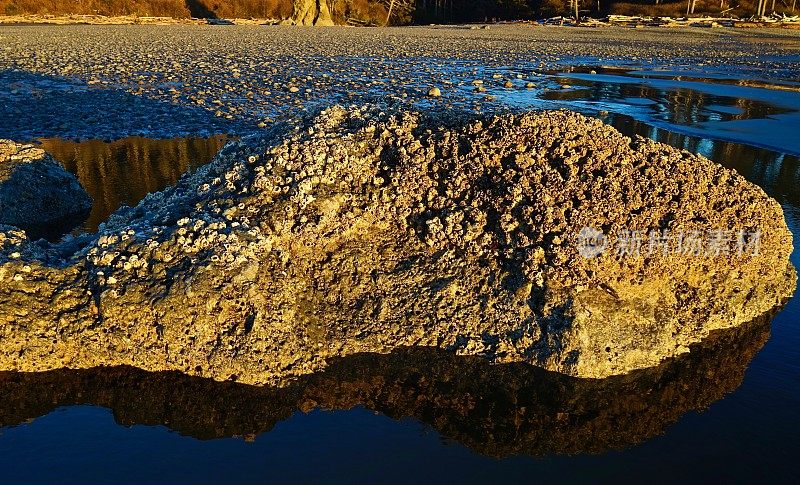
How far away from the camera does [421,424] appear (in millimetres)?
4840

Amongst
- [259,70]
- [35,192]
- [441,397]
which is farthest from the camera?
[259,70]

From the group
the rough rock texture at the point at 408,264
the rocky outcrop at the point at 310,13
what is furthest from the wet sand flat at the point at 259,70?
the rocky outcrop at the point at 310,13

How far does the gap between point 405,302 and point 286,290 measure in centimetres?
115

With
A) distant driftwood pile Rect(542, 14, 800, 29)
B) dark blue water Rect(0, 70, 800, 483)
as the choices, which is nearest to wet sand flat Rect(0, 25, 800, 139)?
dark blue water Rect(0, 70, 800, 483)

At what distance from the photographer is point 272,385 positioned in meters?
5.29

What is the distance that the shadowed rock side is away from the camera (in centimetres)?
480

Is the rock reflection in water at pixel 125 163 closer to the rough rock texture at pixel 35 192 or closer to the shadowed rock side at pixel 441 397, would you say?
the rough rock texture at pixel 35 192

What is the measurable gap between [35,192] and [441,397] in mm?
7547

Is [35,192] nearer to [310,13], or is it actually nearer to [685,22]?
[310,13]

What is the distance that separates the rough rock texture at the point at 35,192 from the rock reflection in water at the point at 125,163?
0.37 meters

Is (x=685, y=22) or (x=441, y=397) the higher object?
(x=685, y=22)

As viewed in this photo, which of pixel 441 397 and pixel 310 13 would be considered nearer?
pixel 441 397

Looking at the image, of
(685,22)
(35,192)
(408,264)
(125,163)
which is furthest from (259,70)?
(685,22)

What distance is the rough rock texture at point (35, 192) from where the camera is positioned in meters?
9.08
